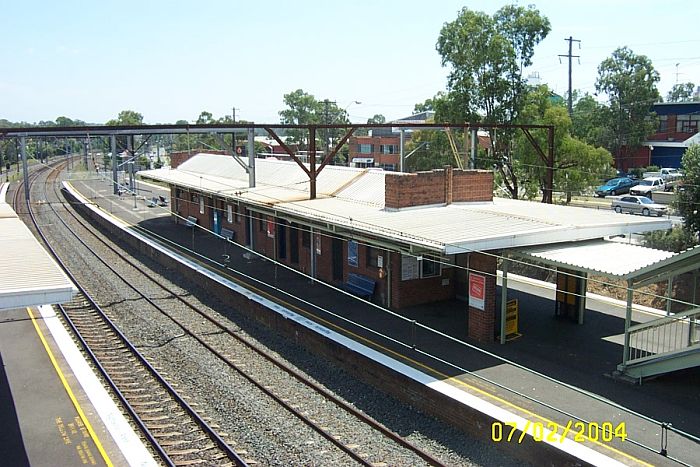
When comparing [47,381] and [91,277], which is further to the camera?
[91,277]

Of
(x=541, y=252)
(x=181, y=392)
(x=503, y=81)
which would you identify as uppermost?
(x=503, y=81)

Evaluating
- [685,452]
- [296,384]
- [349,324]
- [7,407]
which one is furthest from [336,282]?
[685,452]

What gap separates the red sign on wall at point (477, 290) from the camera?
14977mm

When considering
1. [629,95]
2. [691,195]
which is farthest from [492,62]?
[629,95]

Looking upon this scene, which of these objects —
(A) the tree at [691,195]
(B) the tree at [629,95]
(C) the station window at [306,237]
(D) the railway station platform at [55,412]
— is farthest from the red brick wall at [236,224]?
(B) the tree at [629,95]

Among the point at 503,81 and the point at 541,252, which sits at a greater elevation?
the point at 503,81

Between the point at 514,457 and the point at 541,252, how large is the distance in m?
5.53

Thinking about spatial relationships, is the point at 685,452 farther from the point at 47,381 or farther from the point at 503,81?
the point at 503,81

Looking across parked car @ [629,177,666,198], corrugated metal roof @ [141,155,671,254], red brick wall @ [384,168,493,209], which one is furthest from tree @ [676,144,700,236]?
parked car @ [629,177,666,198]

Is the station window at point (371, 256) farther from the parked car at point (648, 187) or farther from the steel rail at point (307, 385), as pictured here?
the parked car at point (648, 187)

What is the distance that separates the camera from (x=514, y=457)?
10766 mm

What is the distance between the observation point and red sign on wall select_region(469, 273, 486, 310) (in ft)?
49.1
